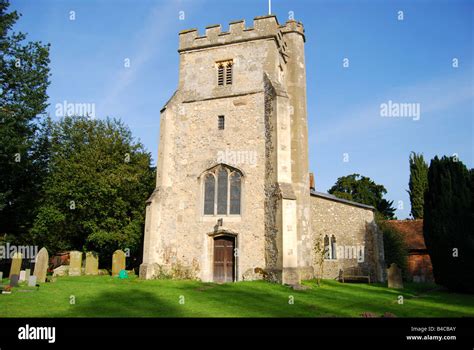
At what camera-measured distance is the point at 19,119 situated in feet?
66.6

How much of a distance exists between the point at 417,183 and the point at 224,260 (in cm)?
2874

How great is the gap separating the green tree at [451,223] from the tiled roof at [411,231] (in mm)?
13281

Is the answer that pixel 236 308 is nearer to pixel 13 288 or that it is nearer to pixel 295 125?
pixel 13 288

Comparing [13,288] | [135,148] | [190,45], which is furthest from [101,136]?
[13,288]

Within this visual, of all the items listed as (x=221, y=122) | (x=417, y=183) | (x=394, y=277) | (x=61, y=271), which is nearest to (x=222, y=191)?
(x=221, y=122)

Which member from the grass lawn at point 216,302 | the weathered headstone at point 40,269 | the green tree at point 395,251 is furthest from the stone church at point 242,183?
the green tree at point 395,251

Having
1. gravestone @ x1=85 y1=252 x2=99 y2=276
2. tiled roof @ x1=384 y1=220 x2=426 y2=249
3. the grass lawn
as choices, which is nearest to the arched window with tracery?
the grass lawn

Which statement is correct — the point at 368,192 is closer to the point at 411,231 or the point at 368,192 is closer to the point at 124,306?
the point at 411,231

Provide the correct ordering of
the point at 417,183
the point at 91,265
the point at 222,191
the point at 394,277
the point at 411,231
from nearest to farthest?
the point at 394,277
the point at 222,191
the point at 91,265
the point at 411,231
the point at 417,183

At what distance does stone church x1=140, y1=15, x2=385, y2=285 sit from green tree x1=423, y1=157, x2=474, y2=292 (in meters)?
5.21

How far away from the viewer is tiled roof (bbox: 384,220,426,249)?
29325mm

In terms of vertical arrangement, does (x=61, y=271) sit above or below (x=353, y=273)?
below

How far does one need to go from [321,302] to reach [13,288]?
35.7ft
